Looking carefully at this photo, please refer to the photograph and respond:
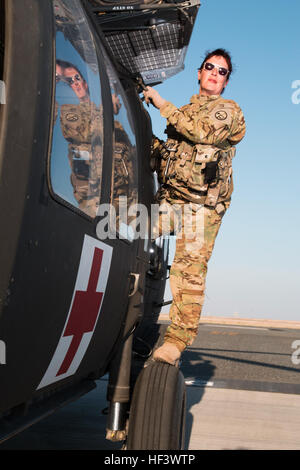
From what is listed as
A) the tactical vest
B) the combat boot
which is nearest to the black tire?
the combat boot

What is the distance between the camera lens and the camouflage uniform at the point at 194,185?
3.81 m

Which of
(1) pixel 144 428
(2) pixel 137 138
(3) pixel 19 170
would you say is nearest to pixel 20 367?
(3) pixel 19 170

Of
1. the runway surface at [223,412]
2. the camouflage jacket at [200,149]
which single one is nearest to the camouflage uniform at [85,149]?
the camouflage jacket at [200,149]

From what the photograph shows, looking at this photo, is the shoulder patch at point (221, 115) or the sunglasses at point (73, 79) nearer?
the sunglasses at point (73, 79)

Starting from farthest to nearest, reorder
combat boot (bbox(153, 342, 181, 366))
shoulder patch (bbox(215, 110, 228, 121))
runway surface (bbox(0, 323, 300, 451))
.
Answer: runway surface (bbox(0, 323, 300, 451))
shoulder patch (bbox(215, 110, 228, 121))
combat boot (bbox(153, 342, 181, 366))

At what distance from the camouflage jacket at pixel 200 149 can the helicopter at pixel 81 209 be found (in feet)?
0.57

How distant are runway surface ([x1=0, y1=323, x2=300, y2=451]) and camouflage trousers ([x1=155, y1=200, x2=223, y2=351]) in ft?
3.91

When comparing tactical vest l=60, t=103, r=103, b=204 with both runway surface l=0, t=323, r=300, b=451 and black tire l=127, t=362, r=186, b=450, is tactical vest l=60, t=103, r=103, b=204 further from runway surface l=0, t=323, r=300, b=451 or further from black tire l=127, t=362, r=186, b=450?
runway surface l=0, t=323, r=300, b=451

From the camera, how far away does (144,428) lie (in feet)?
10.6

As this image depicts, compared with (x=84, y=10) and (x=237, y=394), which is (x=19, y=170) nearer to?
(x=84, y=10)

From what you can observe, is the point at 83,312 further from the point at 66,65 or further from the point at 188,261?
the point at 188,261

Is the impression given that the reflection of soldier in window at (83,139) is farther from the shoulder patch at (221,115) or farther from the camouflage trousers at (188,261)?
the camouflage trousers at (188,261)

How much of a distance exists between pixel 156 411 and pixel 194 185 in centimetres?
155

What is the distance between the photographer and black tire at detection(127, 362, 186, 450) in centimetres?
318
